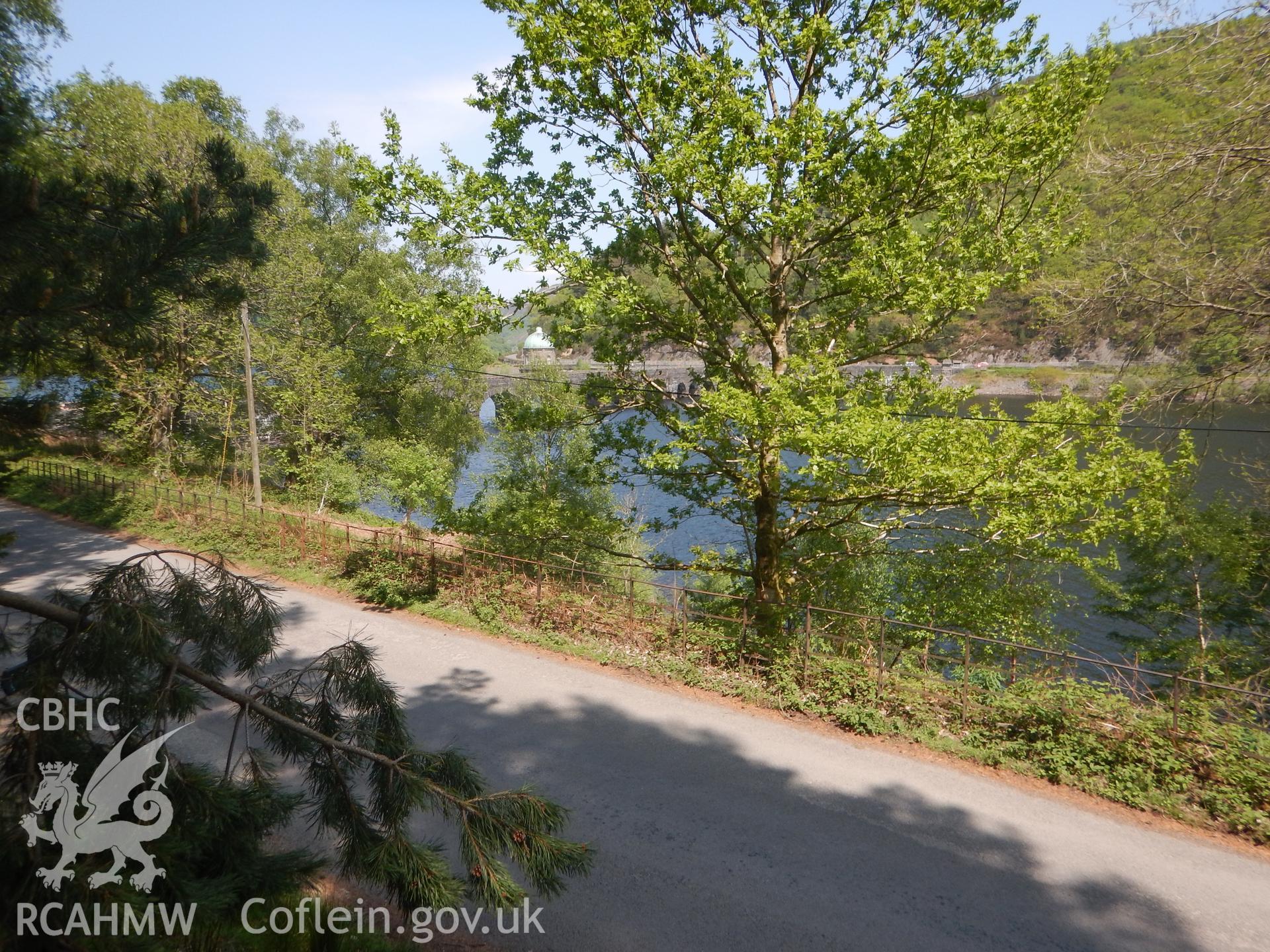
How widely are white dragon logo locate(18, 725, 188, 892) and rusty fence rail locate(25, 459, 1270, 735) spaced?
6.83m

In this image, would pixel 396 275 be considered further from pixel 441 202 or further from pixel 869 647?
pixel 869 647

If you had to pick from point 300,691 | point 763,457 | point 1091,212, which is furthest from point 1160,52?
point 300,691

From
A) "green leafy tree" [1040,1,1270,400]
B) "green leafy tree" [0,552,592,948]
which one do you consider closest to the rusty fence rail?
"green leafy tree" [1040,1,1270,400]

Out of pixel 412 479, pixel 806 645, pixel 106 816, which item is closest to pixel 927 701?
pixel 806 645

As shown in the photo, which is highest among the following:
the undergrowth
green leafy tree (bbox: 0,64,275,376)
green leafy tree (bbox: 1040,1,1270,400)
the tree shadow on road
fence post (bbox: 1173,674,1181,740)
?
green leafy tree (bbox: 1040,1,1270,400)

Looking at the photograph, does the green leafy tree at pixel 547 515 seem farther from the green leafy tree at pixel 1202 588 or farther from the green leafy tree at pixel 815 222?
the green leafy tree at pixel 1202 588

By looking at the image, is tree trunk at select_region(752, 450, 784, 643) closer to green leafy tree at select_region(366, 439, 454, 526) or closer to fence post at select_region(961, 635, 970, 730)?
fence post at select_region(961, 635, 970, 730)

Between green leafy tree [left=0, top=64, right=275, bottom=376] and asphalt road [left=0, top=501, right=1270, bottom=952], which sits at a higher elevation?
green leafy tree [left=0, top=64, right=275, bottom=376]

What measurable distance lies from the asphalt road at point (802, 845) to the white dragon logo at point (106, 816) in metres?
2.17

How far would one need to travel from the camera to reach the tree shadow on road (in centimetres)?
494

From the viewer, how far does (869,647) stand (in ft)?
31.0

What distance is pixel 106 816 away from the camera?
2.24 metres

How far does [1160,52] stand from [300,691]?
10192mm

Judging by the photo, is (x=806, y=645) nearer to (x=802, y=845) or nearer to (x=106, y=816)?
(x=802, y=845)
